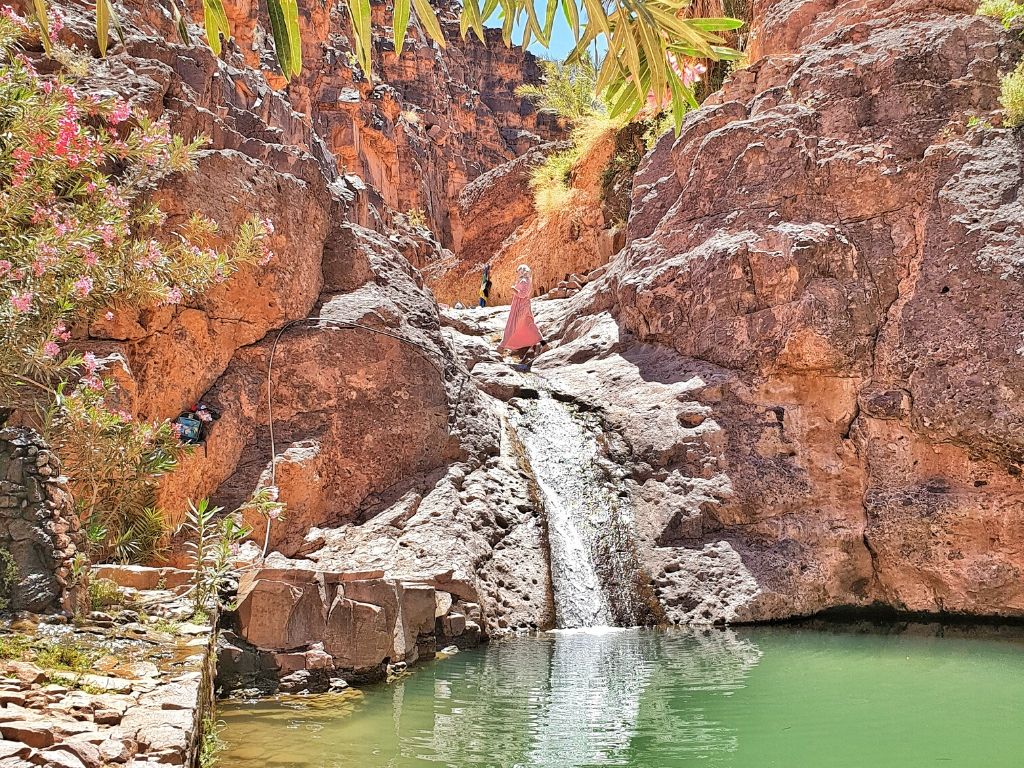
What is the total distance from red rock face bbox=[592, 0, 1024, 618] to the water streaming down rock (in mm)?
690

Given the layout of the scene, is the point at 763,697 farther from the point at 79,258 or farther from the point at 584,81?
the point at 584,81

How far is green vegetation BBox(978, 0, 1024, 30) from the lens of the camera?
10.4m

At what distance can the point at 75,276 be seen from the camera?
6281 millimetres

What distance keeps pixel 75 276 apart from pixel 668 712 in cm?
566

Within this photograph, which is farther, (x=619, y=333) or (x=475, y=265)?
(x=475, y=265)

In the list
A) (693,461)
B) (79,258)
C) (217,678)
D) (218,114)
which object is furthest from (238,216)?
(693,461)

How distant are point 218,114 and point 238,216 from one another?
229 centimetres

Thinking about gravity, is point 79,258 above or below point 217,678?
above

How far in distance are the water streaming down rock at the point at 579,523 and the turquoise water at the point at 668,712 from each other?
1249 millimetres

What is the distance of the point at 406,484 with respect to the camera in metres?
9.73

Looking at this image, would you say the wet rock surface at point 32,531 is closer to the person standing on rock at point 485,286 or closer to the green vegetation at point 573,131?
the green vegetation at point 573,131

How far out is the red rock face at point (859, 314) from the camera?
8.78m

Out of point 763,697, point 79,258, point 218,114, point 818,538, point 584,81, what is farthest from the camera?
point 584,81

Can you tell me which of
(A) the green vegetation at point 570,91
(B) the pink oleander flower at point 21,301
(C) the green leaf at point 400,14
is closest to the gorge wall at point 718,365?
(B) the pink oleander flower at point 21,301
